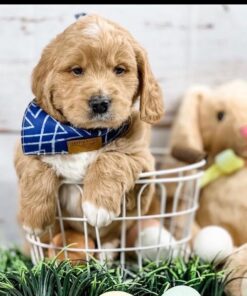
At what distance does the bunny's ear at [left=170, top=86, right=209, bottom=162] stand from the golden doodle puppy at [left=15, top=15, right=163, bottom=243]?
0.39 m

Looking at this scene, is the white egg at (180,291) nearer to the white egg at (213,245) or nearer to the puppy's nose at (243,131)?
the white egg at (213,245)

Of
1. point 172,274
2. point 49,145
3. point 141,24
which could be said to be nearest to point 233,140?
point 141,24

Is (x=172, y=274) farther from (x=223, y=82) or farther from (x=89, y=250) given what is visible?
(x=223, y=82)

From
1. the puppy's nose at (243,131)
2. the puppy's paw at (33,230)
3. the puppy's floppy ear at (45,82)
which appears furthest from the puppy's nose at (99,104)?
the puppy's nose at (243,131)

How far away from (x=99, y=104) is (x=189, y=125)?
0.61 metres

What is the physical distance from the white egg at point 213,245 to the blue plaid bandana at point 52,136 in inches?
15.3

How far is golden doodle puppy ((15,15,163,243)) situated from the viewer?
3.57ft

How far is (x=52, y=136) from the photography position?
1.13 meters

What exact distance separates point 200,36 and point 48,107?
71 centimetres

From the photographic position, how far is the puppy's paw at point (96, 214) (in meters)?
1.09

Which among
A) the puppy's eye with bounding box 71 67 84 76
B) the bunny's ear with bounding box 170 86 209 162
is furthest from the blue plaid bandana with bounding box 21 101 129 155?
the bunny's ear with bounding box 170 86 209 162

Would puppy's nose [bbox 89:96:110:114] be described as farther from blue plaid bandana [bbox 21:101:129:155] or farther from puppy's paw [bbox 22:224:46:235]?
puppy's paw [bbox 22:224:46:235]

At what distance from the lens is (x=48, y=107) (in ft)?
3.73

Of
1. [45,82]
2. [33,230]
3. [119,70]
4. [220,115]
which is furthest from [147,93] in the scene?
[220,115]
